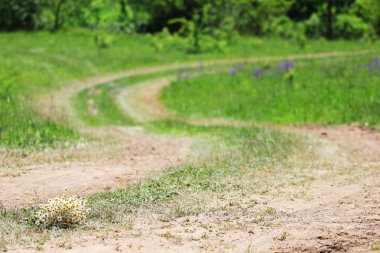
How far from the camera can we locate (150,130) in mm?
15828

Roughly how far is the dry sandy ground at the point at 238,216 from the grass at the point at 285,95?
17.1 ft

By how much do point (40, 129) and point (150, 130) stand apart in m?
3.28

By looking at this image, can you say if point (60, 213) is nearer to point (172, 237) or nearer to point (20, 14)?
point (172, 237)

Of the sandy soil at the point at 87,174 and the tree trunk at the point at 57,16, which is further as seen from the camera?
the tree trunk at the point at 57,16

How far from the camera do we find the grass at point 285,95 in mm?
17250

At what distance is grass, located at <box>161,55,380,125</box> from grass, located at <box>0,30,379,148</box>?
2.78m

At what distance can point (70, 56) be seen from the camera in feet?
101

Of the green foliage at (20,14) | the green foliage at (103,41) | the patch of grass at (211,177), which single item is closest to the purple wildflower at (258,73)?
the patch of grass at (211,177)

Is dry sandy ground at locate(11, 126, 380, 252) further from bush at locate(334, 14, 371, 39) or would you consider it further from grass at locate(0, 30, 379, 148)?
bush at locate(334, 14, 371, 39)

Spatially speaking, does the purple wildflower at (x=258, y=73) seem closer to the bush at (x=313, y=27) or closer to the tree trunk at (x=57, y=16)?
the bush at (x=313, y=27)

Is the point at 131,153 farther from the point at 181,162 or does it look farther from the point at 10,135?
the point at 10,135

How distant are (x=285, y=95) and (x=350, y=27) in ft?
89.2

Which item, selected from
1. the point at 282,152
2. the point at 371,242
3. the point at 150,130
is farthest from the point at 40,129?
the point at 371,242

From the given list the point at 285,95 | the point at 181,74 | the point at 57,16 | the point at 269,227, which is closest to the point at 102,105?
the point at 285,95
